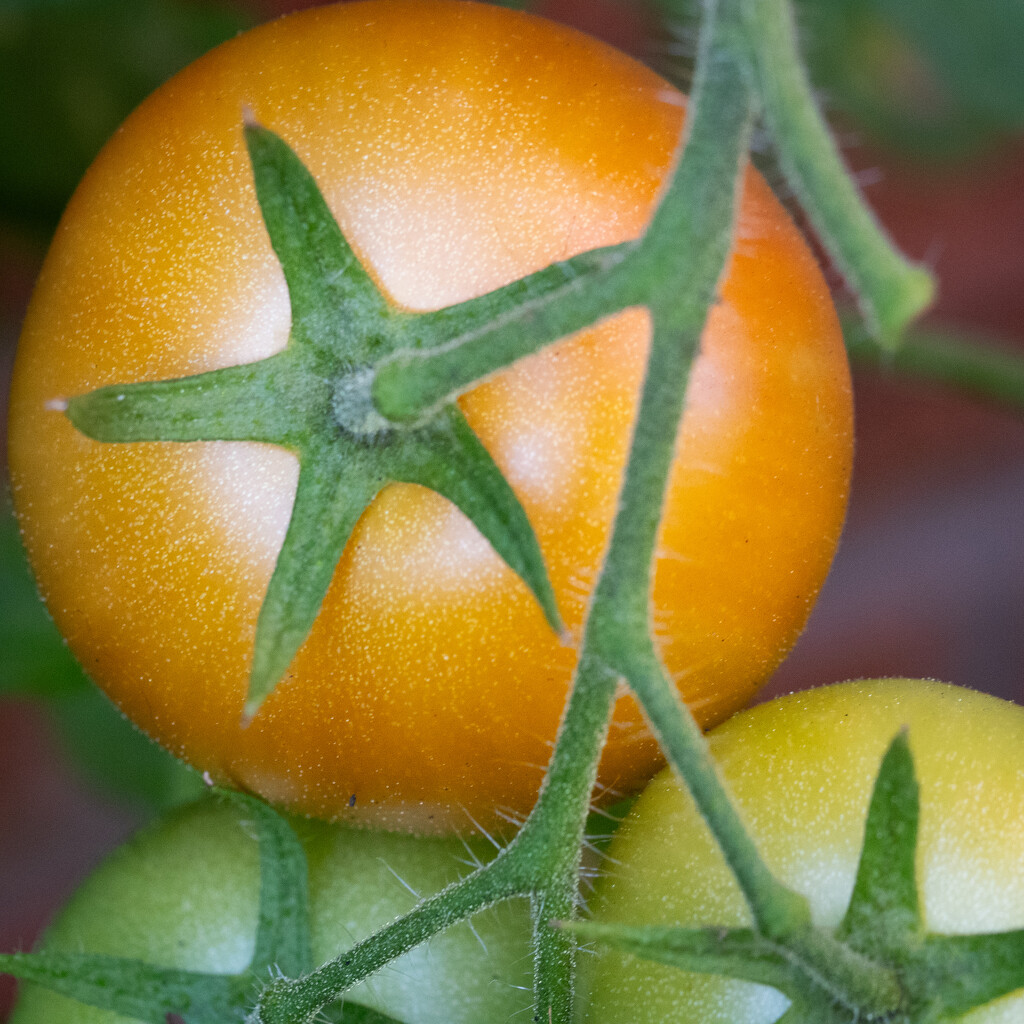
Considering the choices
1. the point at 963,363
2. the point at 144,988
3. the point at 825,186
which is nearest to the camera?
the point at 825,186

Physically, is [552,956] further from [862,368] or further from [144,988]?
[862,368]

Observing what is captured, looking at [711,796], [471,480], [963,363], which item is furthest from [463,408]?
[963,363]

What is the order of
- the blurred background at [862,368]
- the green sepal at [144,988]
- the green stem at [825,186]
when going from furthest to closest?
the blurred background at [862,368], the green sepal at [144,988], the green stem at [825,186]

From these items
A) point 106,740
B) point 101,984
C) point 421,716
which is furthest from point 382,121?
point 106,740

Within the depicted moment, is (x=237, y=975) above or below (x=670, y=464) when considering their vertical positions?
below

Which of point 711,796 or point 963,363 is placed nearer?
point 711,796

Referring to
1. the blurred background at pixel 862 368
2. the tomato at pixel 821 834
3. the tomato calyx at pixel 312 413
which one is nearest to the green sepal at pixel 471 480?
the tomato calyx at pixel 312 413

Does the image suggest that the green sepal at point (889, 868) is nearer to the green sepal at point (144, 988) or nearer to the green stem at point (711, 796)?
the green stem at point (711, 796)
